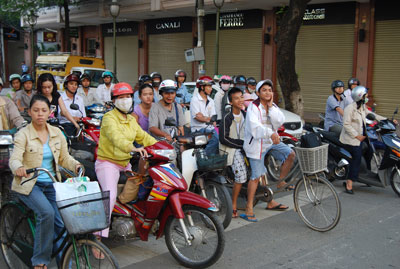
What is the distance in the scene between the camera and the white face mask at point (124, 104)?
501 cm

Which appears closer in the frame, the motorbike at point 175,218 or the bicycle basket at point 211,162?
the motorbike at point 175,218

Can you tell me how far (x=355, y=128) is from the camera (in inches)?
299

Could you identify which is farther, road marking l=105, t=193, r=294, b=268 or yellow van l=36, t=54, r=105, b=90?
yellow van l=36, t=54, r=105, b=90

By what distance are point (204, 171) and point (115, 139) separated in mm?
1274

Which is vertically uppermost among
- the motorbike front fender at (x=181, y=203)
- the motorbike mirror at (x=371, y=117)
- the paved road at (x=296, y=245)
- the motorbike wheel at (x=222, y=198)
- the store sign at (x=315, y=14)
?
the store sign at (x=315, y=14)

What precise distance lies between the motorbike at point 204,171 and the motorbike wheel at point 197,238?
3.07ft

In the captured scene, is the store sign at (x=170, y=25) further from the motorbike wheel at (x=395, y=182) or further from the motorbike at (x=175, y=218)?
the motorbike at (x=175, y=218)

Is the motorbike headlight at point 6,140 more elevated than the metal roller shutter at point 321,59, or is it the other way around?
the metal roller shutter at point 321,59

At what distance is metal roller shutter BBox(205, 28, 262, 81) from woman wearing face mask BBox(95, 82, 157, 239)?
1609 cm

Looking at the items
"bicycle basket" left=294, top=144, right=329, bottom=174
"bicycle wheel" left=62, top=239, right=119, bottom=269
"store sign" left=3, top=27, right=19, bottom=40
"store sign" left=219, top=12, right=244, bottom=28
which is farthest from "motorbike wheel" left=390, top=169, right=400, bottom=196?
"store sign" left=3, top=27, right=19, bottom=40

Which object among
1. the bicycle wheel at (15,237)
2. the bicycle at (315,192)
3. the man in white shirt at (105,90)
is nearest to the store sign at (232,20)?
the man in white shirt at (105,90)

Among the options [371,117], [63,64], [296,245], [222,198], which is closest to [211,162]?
[222,198]

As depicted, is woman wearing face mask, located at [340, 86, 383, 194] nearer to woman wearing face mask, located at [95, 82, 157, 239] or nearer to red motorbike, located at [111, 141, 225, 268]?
woman wearing face mask, located at [95, 82, 157, 239]

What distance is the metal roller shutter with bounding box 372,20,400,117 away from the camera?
16.3 meters
